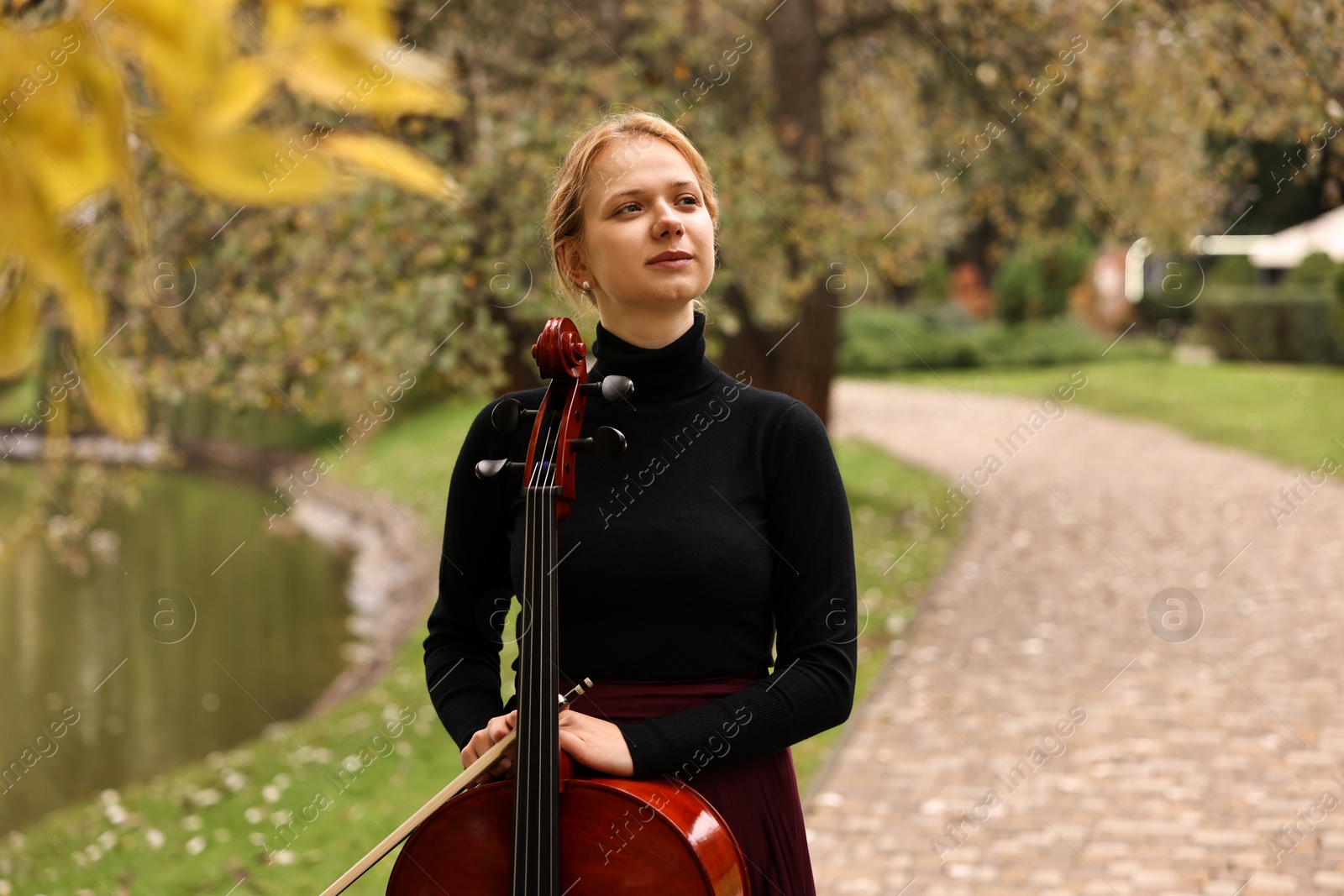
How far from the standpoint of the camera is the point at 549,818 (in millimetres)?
1654

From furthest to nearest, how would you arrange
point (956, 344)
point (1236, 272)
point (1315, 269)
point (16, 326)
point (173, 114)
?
point (956, 344) → point (1236, 272) → point (1315, 269) → point (16, 326) → point (173, 114)

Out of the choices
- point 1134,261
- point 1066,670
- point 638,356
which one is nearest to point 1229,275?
point 1134,261

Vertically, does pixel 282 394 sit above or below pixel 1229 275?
below

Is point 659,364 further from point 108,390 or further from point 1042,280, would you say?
point 1042,280

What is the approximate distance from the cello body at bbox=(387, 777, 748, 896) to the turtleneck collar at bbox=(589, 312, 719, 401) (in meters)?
0.58

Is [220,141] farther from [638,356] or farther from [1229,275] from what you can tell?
[1229,275]

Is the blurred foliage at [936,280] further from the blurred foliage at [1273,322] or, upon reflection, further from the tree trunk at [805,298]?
the tree trunk at [805,298]

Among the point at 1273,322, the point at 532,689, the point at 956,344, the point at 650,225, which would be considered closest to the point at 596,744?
the point at 532,689

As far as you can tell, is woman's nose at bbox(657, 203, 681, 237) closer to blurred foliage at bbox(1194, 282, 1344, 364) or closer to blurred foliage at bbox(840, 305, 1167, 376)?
blurred foliage at bbox(1194, 282, 1344, 364)

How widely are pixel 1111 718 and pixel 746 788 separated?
513cm

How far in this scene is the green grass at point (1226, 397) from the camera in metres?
15.7

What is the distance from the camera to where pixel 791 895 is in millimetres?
1893

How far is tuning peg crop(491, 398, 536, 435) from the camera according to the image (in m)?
1.81

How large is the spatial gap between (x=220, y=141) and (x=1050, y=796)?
5.52m
